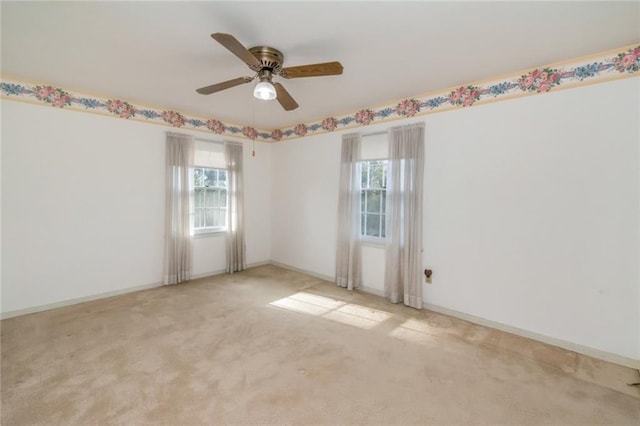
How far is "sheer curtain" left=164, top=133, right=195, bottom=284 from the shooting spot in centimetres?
430

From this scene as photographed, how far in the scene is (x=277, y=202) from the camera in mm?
5652

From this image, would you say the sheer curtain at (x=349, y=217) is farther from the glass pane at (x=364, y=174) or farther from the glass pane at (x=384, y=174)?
the glass pane at (x=384, y=174)

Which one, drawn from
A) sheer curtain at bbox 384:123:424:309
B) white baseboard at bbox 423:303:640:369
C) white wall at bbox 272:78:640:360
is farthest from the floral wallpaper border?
white baseboard at bbox 423:303:640:369

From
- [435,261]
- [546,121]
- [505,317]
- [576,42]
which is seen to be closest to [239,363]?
[435,261]

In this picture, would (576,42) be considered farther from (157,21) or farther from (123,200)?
(123,200)

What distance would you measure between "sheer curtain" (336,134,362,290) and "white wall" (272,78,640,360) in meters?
1.04

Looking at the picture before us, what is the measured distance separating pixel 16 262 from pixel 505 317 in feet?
17.9

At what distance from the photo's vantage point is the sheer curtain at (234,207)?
4.98 m

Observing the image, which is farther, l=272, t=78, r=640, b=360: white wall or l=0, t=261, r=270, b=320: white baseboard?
l=0, t=261, r=270, b=320: white baseboard

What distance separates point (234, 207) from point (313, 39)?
3.36 meters

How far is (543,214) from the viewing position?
2771 mm

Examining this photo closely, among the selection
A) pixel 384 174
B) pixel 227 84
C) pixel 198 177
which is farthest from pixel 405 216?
pixel 198 177

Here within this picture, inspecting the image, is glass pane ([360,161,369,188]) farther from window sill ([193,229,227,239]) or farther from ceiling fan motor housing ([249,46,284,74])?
window sill ([193,229,227,239])

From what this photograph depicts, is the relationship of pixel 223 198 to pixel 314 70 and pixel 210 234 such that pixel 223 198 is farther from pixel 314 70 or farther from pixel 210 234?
pixel 314 70
